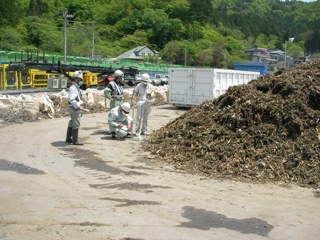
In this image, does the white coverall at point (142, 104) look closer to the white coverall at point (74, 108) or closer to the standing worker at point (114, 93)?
the standing worker at point (114, 93)

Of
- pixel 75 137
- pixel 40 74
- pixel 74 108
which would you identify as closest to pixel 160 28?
pixel 40 74

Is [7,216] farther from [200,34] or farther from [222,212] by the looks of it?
[200,34]

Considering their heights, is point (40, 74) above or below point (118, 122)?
above

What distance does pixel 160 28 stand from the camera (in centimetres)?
11269

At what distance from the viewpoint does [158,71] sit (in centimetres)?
4881

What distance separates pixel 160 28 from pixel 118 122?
103 metres

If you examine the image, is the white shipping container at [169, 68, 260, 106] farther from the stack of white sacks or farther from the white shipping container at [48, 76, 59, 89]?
the white shipping container at [48, 76, 59, 89]

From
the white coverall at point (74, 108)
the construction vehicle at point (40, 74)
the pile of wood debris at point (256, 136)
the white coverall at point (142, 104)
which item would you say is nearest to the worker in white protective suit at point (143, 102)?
the white coverall at point (142, 104)

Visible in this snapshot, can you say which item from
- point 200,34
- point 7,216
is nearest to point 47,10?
point 200,34

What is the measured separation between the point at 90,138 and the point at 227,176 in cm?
513

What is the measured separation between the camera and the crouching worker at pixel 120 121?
1230cm

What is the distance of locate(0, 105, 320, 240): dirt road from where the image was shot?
5.43 metres

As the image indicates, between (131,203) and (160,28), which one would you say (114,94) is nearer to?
(131,203)

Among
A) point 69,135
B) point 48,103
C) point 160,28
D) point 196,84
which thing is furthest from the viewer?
point 160,28
